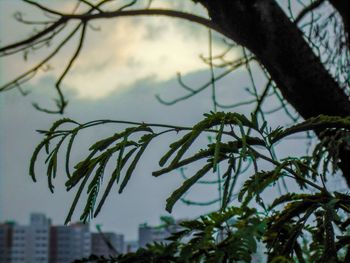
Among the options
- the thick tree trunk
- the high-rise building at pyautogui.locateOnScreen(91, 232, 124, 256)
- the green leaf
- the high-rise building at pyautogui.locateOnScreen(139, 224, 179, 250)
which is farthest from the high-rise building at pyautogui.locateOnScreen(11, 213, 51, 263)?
the green leaf

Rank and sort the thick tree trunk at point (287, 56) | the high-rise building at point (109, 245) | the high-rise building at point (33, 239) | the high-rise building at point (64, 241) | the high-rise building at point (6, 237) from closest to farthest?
1. the thick tree trunk at point (287, 56)
2. the high-rise building at point (109, 245)
3. the high-rise building at point (6, 237)
4. the high-rise building at point (64, 241)
5. the high-rise building at point (33, 239)

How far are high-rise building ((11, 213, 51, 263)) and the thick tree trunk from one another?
2637 centimetres

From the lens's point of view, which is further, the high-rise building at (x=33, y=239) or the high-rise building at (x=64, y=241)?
the high-rise building at (x=33, y=239)

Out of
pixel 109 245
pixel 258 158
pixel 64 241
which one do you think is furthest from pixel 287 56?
pixel 64 241

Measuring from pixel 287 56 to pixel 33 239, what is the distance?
28.3 m

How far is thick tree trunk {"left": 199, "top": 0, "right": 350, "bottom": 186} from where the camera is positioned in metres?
1.22

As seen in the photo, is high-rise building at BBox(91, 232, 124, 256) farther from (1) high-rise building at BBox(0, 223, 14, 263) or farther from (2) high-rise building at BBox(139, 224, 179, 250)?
(1) high-rise building at BBox(0, 223, 14, 263)

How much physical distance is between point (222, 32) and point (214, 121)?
71cm

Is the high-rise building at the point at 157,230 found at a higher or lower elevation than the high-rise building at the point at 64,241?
lower

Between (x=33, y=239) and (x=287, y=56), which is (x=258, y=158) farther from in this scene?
(x=33, y=239)

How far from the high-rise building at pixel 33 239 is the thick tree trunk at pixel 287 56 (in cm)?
2637

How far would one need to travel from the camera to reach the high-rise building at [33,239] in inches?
1075

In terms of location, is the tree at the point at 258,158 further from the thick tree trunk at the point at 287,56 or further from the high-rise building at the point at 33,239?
the high-rise building at the point at 33,239

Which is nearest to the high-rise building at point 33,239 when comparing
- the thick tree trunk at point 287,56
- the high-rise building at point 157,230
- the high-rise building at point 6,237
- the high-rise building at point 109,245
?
the high-rise building at point 6,237
